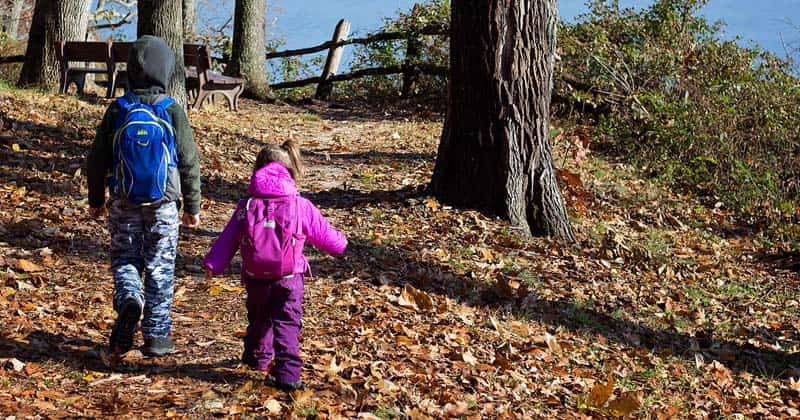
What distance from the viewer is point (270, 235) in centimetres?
459

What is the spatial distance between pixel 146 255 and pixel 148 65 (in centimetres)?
105

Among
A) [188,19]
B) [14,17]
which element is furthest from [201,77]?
[14,17]

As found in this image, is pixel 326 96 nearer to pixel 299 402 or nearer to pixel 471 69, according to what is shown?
pixel 471 69

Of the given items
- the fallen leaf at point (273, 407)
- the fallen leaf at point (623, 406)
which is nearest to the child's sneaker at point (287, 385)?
the fallen leaf at point (273, 407)

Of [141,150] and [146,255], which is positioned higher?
[141,150]

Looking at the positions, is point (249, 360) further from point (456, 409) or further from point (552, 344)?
point (552, 344)

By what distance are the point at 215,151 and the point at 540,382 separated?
688 centimetres

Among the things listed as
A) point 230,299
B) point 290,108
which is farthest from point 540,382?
point 290,108

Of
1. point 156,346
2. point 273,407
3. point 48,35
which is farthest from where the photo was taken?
point 48,35

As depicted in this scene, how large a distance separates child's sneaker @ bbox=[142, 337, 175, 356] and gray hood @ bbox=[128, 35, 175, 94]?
141cm

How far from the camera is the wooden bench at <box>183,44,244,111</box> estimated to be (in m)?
14.7

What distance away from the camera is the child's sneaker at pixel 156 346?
5168 mm

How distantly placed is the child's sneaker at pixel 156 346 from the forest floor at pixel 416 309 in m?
0.05

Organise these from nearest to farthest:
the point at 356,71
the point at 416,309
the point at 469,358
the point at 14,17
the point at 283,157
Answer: the point at 283,157, the point at 469,358, the point at 416,309, the point at 356,71, the point at 14,17
